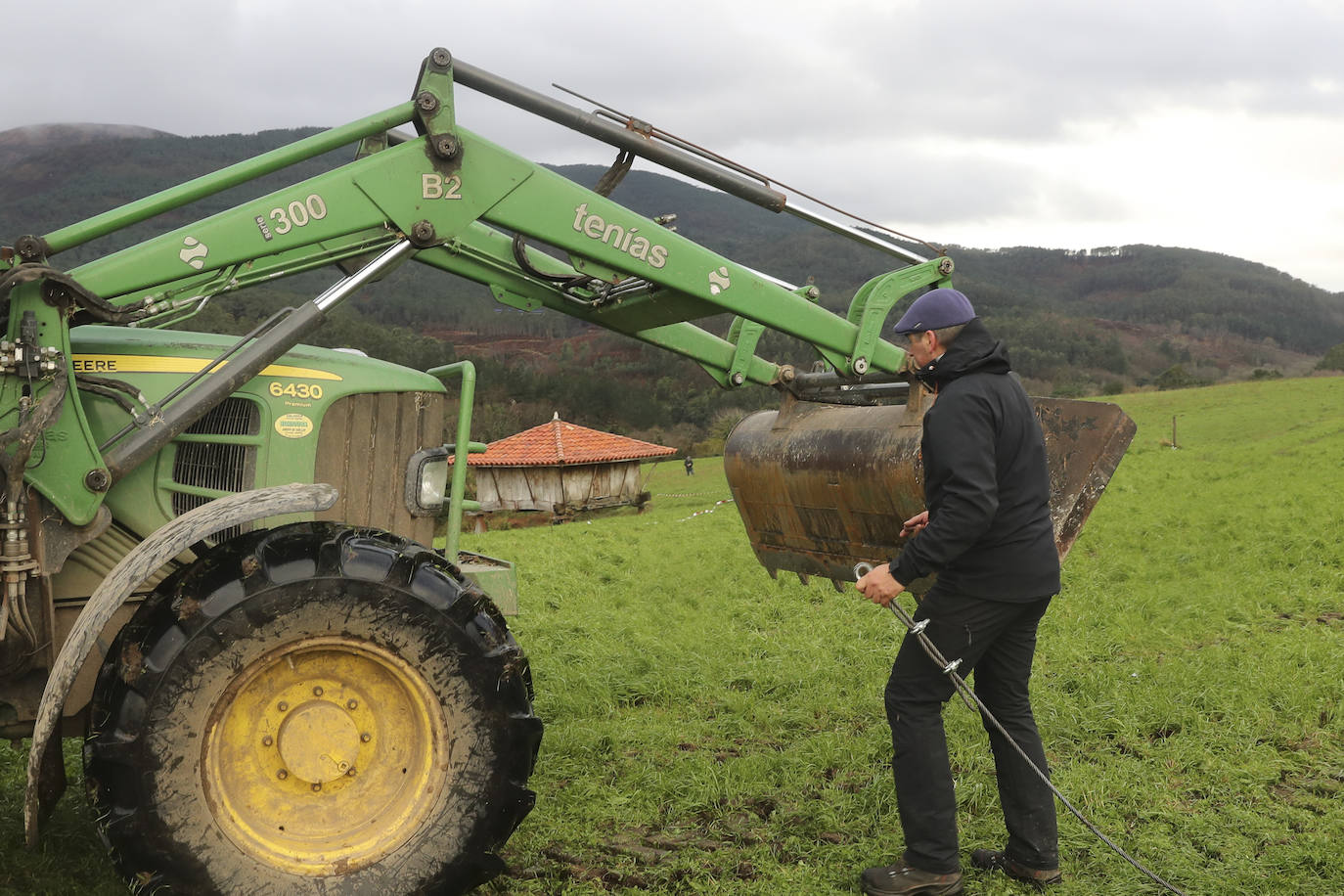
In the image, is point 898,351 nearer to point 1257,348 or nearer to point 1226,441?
point 1226,441

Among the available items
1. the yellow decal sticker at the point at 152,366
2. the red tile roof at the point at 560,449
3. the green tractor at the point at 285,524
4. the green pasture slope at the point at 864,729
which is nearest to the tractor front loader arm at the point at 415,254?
the green tractor at the point at 285,524

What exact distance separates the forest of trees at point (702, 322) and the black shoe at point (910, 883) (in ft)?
11.8

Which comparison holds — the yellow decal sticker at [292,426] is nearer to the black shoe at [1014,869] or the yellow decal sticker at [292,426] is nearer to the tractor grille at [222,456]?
the tractor grille at [222,456]

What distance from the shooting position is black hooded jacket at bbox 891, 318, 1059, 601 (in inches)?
152

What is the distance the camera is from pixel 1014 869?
4152mm

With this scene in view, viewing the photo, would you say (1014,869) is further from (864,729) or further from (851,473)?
(851,473)

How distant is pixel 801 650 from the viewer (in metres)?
7.63

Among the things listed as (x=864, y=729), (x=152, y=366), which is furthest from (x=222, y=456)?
(x=864, y=729)

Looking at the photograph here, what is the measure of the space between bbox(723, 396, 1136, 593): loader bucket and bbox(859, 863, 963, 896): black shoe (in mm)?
1587

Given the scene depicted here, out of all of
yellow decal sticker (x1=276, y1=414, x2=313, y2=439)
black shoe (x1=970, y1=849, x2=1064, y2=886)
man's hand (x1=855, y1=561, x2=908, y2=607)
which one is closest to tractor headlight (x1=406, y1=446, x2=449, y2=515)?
yellow decal sticker (x1=276, y1=414, x2=313, y2=439)

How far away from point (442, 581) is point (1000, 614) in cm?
202

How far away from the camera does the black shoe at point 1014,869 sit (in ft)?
13.4

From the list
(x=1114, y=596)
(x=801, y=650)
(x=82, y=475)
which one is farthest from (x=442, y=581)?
(x=1114, y=596)

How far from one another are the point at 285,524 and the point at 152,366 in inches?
32.0
